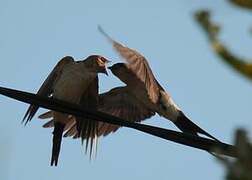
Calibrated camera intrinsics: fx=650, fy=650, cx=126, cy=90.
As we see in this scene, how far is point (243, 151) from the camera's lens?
53.2 inches

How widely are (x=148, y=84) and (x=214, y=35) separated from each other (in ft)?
19.6

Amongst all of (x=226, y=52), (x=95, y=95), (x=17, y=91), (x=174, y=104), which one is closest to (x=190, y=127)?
(x=174, y=104)

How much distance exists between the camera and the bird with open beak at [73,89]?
6.92 m

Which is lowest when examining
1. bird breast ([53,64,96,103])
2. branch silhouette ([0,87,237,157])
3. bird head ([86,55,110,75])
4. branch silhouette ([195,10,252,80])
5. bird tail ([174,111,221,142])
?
branch silhouette ([195,10,252,80])

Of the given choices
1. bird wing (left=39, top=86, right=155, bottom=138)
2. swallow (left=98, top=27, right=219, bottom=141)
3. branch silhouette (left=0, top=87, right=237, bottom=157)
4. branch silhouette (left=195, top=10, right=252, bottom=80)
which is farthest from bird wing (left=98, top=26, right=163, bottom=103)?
branch silhouette (left=195, top=10, right=252, bottom=80)

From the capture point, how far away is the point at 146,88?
7.55 meters

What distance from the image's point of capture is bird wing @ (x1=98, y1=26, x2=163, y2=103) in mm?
6561

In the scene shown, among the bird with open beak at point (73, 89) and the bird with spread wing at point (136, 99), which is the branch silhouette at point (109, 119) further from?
the bird with open beak at point (73, 89)

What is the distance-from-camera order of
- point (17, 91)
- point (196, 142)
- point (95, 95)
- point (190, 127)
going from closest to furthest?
1. point (196, 142)
2. point (17, 91)
3. point (190, 127)
4. point (95, 95)

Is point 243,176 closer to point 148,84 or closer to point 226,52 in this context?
point 226,52

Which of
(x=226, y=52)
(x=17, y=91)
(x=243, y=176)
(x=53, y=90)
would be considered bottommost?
(x=243, y=176)

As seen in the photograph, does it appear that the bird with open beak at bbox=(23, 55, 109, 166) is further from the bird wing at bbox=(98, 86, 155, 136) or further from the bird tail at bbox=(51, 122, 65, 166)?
the bird wing at bbox=(98, 86, 155, 136)

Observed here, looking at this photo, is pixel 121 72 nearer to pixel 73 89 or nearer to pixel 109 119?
pixel 73 89

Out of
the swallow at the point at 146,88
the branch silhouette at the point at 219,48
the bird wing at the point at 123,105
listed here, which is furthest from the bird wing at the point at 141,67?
the branch silhouette at the point at 219,48
